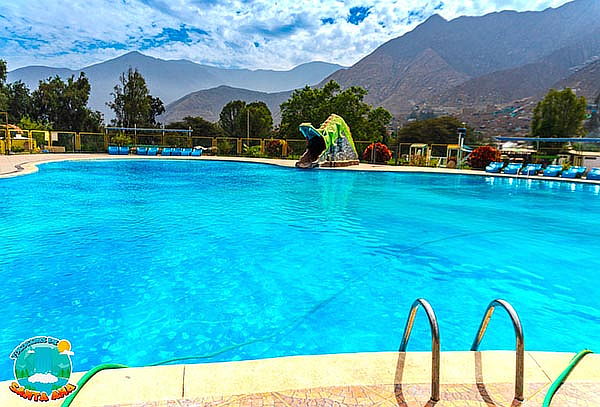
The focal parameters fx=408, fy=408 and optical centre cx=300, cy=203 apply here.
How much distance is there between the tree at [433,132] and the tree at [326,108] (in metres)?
22.1

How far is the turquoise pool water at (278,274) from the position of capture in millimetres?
3988

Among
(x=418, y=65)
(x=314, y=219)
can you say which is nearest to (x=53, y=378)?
(x=314, y=219)

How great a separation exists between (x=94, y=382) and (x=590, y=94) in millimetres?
113128

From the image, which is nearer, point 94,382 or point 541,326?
point 94,382

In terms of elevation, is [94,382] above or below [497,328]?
above

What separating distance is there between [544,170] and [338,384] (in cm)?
2350

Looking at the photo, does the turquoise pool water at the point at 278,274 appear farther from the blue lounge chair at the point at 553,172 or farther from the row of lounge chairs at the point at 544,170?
the blue lounge chair at the point at 553,172

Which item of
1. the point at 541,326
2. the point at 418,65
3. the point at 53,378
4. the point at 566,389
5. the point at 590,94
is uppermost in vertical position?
the point at 418,65

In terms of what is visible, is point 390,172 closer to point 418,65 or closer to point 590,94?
point 590,94

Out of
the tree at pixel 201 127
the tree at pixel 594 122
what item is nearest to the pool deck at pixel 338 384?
the tree at pixel 201 127

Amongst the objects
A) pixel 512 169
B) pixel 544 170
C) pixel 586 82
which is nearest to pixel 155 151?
pixel 512 169

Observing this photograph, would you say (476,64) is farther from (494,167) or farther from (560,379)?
(560,379)

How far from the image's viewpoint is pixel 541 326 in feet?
14.3

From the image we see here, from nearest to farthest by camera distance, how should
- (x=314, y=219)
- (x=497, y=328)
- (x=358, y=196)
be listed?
(x=497, y=328), (x=314, y=219), (x=358, y=196)
